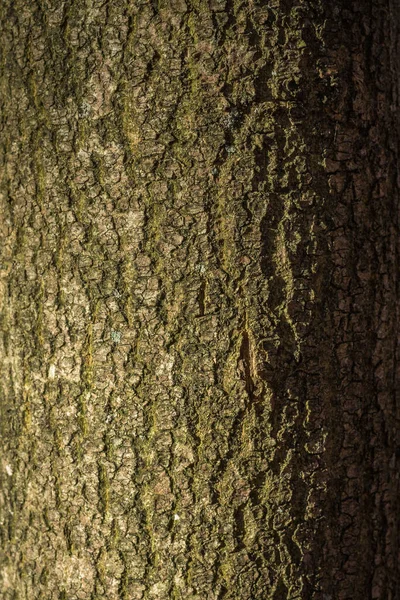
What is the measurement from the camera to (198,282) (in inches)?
53.7

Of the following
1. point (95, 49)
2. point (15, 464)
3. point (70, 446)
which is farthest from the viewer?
point (15, 464)

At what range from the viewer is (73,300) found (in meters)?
1.43

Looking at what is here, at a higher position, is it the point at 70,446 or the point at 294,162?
the point at 294,162

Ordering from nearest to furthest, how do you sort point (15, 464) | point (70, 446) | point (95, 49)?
point (95, 49) → point (70, 446) → point (15, 464)

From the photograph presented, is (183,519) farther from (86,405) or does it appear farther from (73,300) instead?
(73,300)

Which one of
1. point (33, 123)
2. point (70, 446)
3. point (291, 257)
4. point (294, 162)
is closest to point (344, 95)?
point (294, 162)

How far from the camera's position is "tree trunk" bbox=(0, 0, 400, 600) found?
4.43ft

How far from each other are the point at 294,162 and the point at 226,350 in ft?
1.46

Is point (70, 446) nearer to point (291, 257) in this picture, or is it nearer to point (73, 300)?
point (73, 300)

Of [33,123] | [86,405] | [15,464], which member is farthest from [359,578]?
[33,123]

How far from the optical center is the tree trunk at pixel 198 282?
1.35m

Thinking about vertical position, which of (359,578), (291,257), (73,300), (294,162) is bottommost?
(359,578)

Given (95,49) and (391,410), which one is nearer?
(95,49)

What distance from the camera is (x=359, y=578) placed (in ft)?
5.11
